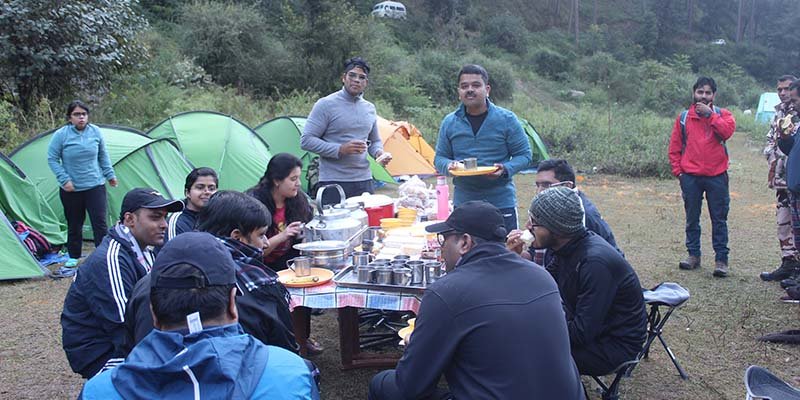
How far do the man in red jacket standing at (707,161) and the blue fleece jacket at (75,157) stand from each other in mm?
6155

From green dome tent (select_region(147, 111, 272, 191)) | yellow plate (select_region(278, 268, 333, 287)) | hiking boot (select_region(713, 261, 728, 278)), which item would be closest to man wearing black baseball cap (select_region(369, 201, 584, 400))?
yellow plate (select_region(278, 268, 333, 287))

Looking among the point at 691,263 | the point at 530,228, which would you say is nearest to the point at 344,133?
the point at 530,228

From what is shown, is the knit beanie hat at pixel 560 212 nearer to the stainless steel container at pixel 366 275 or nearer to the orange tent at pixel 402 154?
the stainless steel container at pixel 366 275

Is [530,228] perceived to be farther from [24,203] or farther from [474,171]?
[24,203]

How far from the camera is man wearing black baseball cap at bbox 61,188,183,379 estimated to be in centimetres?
252

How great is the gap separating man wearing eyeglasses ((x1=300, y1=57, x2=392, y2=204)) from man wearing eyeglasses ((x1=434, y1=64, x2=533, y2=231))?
659 millimetres

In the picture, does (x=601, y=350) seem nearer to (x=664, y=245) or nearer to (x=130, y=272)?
(x=130, y=272)

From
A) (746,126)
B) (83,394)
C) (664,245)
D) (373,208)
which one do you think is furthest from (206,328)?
(746,126)

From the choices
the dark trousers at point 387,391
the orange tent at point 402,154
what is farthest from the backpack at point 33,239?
the orange tent at point 402,154

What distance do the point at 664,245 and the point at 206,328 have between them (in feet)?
22.8

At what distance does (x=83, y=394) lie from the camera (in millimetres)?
1458

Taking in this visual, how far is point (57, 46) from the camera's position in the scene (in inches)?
435

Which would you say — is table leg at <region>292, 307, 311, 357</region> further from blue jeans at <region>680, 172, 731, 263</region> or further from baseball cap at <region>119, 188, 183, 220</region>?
A: blue jeans at <region>680, 172, 731, 263</region>

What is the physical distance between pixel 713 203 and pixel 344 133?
3701 mm
